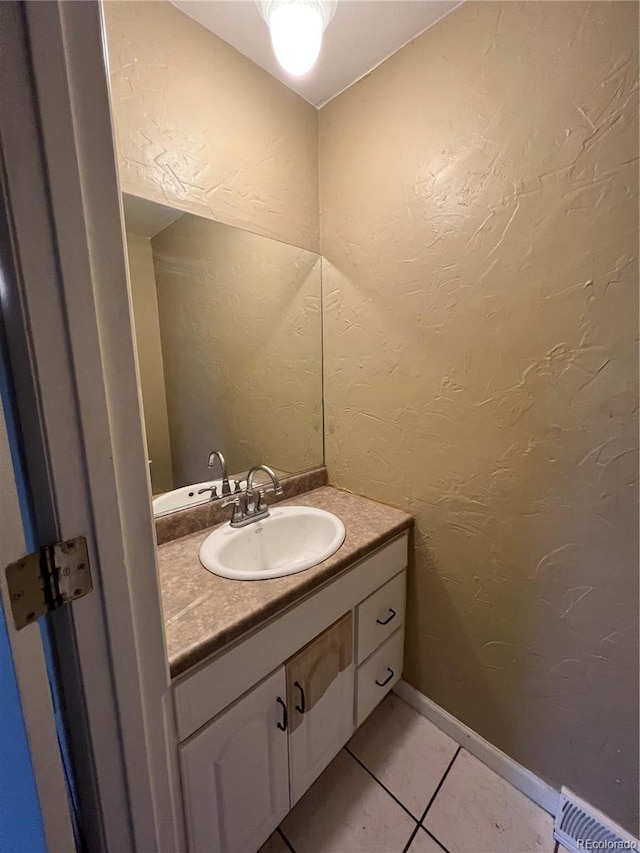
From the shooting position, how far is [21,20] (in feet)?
1.06

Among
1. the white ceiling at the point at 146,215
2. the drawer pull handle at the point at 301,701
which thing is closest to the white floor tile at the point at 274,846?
the drawer pull handle at the point at 301,701

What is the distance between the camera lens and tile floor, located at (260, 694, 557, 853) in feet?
3.05

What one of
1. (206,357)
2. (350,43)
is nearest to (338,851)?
(206,357)

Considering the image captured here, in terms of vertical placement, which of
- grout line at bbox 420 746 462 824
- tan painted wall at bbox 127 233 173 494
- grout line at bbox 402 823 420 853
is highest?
tan painted wall at bbox 127 233 173 494

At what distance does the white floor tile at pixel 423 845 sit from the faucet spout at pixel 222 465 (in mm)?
1139

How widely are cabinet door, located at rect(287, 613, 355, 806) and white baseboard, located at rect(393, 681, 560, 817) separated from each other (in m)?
0.36

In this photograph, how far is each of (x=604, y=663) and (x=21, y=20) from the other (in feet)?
5.06

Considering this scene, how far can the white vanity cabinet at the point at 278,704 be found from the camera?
693mm

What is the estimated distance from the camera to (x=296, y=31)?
33.4 inches

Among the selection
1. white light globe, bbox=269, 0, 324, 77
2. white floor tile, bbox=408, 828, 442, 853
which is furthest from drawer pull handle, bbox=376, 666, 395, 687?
white light globe, bbox=269, 0, 324, 77

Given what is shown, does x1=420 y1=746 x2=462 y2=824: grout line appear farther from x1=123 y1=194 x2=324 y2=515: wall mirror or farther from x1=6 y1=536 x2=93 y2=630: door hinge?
x1=6 y1=536 x2=93 y2=630: door hinge

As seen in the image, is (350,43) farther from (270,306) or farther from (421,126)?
(270,306)

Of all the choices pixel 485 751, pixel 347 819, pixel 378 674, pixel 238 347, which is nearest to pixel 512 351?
pixel 238 347

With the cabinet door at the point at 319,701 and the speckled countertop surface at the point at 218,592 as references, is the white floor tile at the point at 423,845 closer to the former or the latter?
the cabinet door at the point at 319,701
